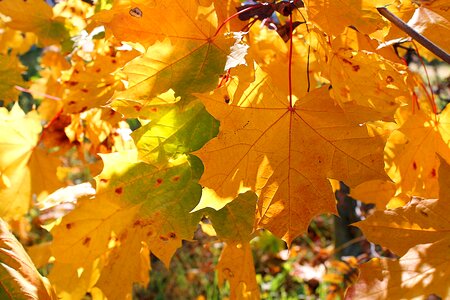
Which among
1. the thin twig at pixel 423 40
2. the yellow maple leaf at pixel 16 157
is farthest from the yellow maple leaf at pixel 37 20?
the thin twig at pixel 423 40

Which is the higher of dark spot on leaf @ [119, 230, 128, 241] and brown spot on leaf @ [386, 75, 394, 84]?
brown spot on leaf @ [386, 75, 394, 84]

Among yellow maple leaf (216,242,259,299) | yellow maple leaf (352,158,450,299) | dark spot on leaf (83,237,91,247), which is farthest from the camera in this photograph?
yellow maple leaf (216,242,259,299)

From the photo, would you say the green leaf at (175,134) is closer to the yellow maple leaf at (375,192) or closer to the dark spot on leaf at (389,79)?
the dark spot on leaf at (389,79)

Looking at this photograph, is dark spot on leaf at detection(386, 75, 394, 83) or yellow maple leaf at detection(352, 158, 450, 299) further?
dark spot on leaf at detection(386, 75, 394, 83)

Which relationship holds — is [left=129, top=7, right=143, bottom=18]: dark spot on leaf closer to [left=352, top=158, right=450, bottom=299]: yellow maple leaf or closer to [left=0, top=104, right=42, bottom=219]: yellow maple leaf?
[left=352, top=158, right=450, bottom=299]: yellow maple leaf

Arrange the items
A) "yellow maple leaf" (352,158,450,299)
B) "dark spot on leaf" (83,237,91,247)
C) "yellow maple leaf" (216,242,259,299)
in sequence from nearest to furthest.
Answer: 1. "yellow maple leaf" (352,158,450,299)
2. "dark spot on leaf" (83,237,91,247)
3. "yellow maple leaf" (216,242,259,299)

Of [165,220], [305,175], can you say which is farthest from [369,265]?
[165,220]

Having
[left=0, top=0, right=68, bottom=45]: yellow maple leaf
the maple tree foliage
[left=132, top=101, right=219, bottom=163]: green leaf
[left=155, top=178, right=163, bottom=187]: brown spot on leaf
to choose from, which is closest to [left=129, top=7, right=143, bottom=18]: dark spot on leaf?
the maple tree foliage
